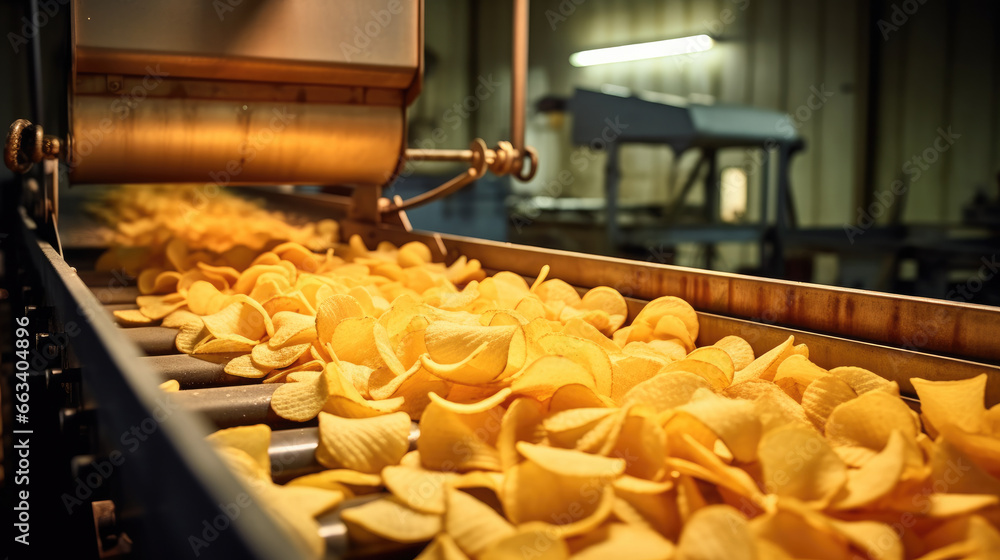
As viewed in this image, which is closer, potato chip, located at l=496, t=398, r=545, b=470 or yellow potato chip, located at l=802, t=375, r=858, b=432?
potato chip, located at l=496, t=398, r=545, b=470

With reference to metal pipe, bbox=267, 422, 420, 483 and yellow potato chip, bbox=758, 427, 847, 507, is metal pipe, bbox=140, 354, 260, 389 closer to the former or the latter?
metal pipe, bbox=267, 422, 420, 483

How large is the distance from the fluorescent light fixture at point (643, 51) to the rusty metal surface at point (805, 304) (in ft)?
22.7

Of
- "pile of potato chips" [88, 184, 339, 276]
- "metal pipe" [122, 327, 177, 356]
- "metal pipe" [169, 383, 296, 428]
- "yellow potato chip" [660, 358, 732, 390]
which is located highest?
"pile of potato chips" [88, 184, 339, 276]

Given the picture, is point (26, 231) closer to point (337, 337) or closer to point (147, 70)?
point (147, 70)

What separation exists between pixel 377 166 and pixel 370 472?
4.40ft

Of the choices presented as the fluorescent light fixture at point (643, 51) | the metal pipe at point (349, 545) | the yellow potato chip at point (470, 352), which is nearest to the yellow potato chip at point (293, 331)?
the yellow potato chip at point (470, 352)

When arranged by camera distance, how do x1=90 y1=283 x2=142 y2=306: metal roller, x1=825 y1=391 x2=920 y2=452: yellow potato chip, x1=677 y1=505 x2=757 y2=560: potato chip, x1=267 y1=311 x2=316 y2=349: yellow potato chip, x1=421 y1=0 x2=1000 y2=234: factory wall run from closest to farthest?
x1=677 y1=505 x2=757 y2=560: potato chip, x1=825 y1=391 x2=920 y2=452: yellow potato chip, x1=267 y1=311 x2=316 y2=349: yellow potato chip, x1=90 y1=283 x2=142 y2=306: metal roller, x1=421 y1=0 x2=1000 y2=234: factory wall

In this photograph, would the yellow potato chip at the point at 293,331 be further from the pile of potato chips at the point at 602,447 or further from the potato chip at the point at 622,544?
the potato chip at the point at 622,544

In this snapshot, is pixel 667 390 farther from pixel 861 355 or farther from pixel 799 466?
pixel 861 355

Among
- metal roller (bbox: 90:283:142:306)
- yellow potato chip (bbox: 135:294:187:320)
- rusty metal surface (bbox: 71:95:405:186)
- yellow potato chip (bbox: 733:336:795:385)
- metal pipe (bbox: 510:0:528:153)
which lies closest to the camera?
yellow potato chip (bbox: 733:336:795:385)

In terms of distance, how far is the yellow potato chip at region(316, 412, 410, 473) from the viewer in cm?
73

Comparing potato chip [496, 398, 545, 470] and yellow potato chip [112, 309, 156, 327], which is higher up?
yellow potato chip [112, 309, 156, 327]

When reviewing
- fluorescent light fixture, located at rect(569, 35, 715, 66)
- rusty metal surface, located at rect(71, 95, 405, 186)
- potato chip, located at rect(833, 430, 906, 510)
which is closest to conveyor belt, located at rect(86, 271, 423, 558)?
potato chip, located at rect(833, 430, 906, 510)

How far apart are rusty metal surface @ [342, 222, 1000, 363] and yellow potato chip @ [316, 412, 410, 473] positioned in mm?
656
